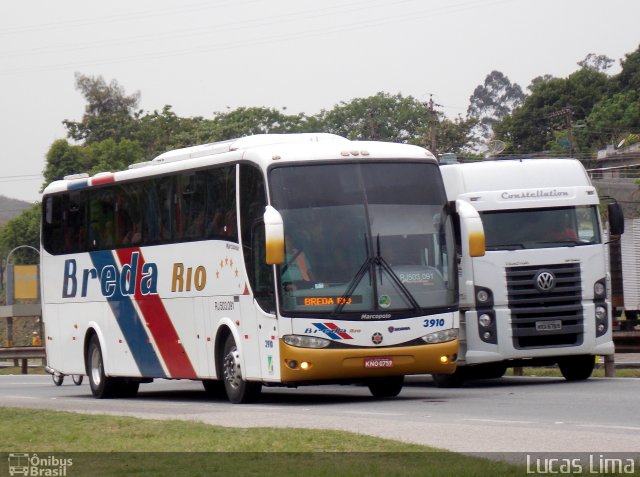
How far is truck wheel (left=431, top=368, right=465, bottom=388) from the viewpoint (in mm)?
22406

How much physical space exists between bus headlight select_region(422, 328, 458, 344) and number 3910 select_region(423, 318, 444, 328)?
0.11m

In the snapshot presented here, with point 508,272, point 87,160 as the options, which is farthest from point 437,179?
point 87,160

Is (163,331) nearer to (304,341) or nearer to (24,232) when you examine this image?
(304,341)

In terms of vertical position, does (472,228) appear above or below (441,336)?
above

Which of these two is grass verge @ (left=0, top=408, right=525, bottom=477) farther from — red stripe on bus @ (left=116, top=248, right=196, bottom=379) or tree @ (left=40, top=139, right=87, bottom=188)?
tree @ (left=40, top=139, right=87, bottom=188)

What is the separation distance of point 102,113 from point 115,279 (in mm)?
94144

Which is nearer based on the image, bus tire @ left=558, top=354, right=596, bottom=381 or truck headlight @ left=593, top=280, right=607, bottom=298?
truck headlight @ left=593, top=280, right=607, bottom=298

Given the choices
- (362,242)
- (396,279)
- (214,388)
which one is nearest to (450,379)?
(214,388)

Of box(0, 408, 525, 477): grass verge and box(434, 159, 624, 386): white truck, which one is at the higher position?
box(434, 159, 624, 386): white truck

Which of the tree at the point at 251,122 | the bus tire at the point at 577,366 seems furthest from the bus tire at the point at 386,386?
the tree at the point at 251,122

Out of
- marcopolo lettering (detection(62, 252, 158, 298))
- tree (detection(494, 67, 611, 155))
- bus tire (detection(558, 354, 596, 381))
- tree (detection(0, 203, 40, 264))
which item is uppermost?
tree (detection(494, 67, 611, 155))

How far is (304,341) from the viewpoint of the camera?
1848cm

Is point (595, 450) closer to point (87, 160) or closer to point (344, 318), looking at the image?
point (344, 318)

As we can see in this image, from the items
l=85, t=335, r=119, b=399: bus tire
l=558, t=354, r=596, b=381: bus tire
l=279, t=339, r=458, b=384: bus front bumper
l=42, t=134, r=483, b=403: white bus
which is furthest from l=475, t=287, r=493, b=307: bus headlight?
l=85, t=335, r=119, b=399: bus tire
